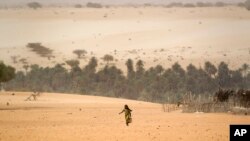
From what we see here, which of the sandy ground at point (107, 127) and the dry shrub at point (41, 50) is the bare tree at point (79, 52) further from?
the sandy ground at point (107, 127)

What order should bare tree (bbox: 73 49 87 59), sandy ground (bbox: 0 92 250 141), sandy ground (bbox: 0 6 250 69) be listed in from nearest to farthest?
sandy ground (bbox: 0 92 250 141) < sandy ground (bbox: 0 6 250 69) < bare tree (bbox: 73 49 87 59)

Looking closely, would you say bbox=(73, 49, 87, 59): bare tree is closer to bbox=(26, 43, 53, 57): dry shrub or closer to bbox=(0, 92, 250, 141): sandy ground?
bbox=(26, 43, 53, 57): dry shrub

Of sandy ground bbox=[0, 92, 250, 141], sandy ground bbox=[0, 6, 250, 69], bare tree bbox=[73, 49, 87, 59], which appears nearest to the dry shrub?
sandy ground bbox=[0, 6, 250, 69]

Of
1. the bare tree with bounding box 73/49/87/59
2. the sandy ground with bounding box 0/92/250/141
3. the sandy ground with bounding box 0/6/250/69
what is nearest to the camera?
the sandy ground with bounding box 0/92/250/141

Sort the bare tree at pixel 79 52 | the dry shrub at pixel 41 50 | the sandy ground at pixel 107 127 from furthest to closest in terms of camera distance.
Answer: the dry shrub at pixel 41 50 → the bare tree at pixel 79 52 → the sandy ground at pixel 107 127

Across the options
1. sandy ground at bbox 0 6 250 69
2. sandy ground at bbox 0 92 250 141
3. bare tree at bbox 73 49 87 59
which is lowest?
sandy ground at bbox 0 92 250 141

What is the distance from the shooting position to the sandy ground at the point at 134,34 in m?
80.5

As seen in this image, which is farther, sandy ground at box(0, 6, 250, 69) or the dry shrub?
the dry shrub

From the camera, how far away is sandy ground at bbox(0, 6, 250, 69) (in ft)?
264

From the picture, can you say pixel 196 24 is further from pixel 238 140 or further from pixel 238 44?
pixel 238 140

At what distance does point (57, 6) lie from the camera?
11594 cm

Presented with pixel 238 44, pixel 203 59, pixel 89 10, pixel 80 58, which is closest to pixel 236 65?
pixel 203 59

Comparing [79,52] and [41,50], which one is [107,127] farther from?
[41,50]

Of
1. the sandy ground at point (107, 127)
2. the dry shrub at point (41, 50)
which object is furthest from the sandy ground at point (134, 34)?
the sandy ground at point (107, 127)
